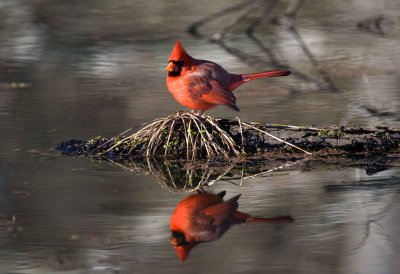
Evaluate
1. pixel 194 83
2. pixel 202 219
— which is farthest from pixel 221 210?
pixel 194 83

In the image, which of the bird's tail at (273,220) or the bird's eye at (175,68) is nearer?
the bird's tail at (273,220)

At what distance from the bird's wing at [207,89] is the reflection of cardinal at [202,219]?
1.01 meters

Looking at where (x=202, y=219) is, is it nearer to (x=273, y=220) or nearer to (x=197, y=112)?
(x=273, y=220)

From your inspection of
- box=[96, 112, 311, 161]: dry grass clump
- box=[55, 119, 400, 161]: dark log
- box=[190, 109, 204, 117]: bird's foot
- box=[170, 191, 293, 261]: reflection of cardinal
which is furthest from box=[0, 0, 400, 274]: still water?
box=[190, 109, 204, 117]: bird's foot

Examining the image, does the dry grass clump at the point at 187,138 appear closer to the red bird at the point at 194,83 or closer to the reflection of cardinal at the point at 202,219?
the red bird at the point at 194,83

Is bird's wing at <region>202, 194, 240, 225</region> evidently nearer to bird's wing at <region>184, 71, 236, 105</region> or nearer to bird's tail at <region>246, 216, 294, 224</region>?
bird's tail at <region>246, 216, 294, 224</region>

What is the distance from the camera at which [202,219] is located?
5.63 m

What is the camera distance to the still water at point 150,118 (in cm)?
505

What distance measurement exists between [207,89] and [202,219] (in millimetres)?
1601

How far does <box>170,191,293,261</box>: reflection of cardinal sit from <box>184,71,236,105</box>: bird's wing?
1.01m

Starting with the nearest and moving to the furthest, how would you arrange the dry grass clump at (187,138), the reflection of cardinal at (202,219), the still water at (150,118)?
1. the still water at (150,118)
2. the reflection of cardinal at (202,219)
3. the dry grass clump at (187,138)

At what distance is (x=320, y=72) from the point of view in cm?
1058

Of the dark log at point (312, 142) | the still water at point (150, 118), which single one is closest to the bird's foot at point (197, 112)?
the dark log at point (312, 142)

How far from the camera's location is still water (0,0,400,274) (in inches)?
199
